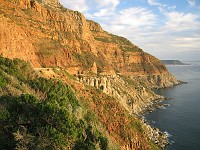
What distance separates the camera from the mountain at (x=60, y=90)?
23.2 m

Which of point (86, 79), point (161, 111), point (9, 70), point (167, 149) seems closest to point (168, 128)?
point (167, 149)

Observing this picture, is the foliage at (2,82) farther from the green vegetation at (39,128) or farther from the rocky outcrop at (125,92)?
the rocky outcrop at (125,92)

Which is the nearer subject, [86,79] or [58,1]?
[86,79]

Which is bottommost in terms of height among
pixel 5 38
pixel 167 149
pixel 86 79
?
pixel 167 149

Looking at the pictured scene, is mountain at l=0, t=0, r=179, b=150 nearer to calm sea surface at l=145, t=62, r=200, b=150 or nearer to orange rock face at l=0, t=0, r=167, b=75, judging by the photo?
orange rock face at l=0, t=0, r=167, b=75

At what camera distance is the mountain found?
23188 millimetres

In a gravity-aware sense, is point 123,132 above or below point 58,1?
below

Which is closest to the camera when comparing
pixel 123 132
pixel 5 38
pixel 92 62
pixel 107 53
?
pixel 123 132

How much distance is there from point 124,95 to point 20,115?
81.4 meters

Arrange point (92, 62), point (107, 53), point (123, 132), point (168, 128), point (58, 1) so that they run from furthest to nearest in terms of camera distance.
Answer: point (107, 53) < point (58, 1) < point (92, 62) < point (168, 128) < point (123, 132)

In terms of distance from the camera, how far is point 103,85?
280 ft

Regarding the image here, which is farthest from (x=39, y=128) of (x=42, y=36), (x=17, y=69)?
(x=42, y=36)

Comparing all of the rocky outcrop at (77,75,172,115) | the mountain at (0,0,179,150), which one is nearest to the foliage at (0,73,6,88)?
the mountain at (0,0,179,150)

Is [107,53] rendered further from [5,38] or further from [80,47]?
[5,38]
